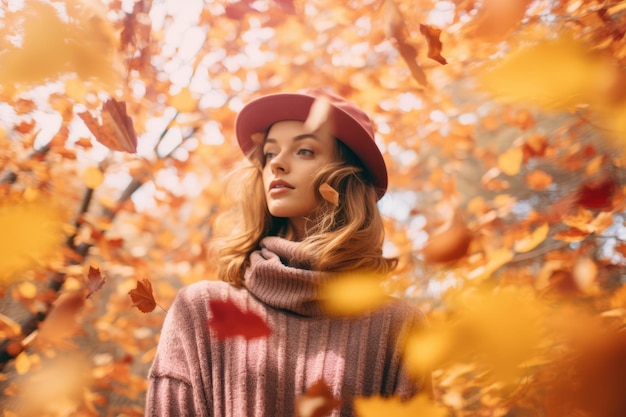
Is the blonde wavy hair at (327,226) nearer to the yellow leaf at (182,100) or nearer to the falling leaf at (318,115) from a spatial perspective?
the falling leaf at (318,115)

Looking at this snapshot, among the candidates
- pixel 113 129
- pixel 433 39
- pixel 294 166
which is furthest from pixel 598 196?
pixel 113 129

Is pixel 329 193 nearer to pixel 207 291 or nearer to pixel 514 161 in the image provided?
pixel 207 291

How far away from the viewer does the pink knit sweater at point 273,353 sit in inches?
57.7

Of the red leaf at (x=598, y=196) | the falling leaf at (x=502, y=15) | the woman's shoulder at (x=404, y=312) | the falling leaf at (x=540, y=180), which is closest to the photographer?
the woman's shoulder at (x=404, y=312)

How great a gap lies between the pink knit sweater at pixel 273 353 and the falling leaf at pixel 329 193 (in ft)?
0.62

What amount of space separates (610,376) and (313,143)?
112 cm

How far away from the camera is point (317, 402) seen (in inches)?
57.6

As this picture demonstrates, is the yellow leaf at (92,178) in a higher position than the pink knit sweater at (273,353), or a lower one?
higher

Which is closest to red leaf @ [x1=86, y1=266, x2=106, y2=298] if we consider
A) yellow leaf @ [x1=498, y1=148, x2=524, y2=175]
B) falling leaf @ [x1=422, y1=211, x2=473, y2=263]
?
falling leaf @ [x1=422, y1=211, x2=473, y2=263]

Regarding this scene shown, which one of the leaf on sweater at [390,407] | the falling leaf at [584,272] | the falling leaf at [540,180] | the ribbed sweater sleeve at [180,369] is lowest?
the leaf on sweater at [390,407]

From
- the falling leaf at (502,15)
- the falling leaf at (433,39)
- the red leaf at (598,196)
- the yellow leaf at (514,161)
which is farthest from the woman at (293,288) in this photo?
the yellow leaf at (514,161)

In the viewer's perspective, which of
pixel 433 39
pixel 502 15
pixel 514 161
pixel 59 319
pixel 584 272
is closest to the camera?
pixel 433 39

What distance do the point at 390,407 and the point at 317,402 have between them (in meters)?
0.23

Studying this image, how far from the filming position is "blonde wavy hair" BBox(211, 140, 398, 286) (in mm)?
1651
